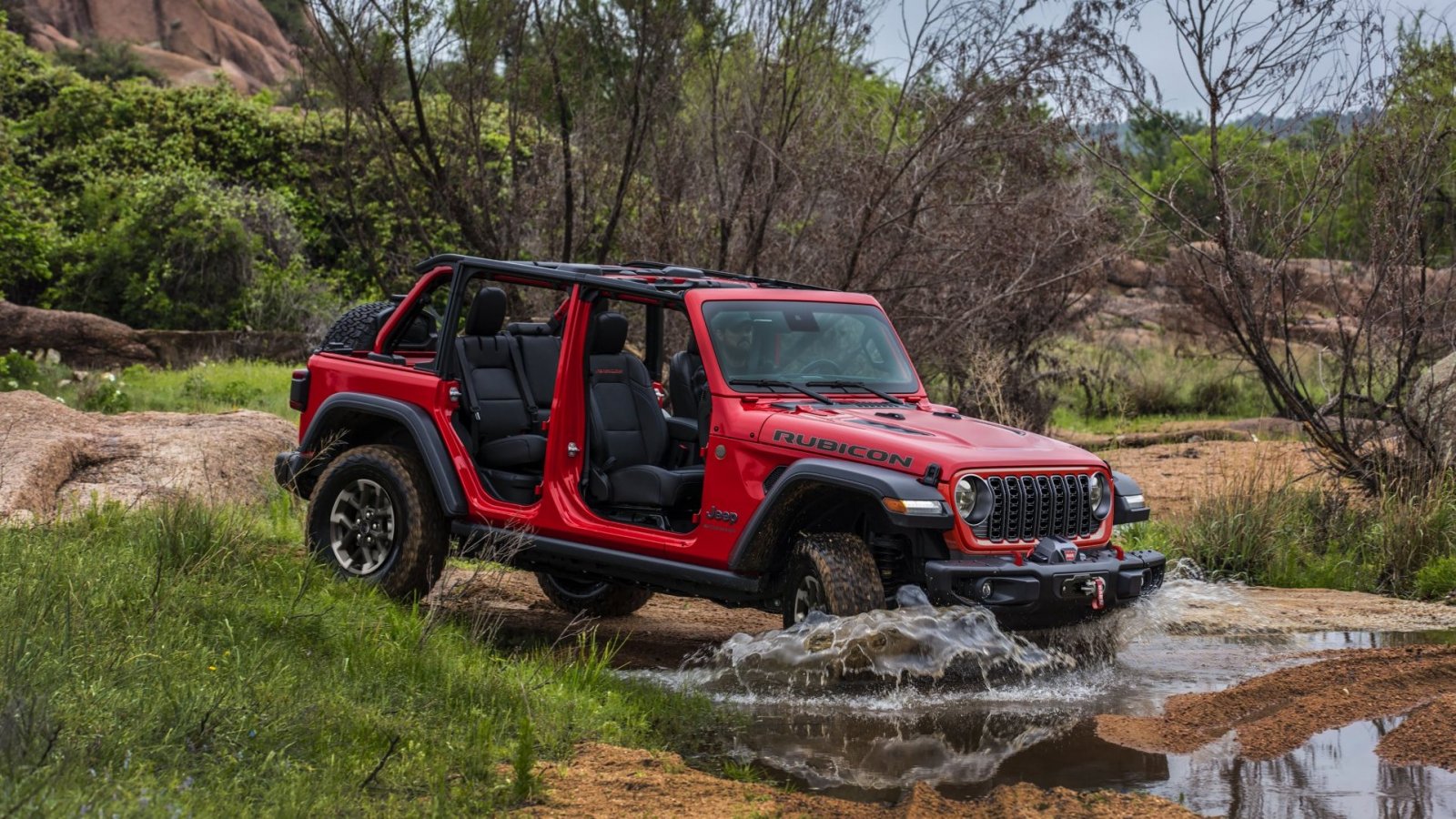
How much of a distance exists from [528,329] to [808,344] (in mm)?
1940

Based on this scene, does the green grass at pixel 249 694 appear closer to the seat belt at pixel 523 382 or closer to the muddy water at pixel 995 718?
the muddy water at pixel 995 718

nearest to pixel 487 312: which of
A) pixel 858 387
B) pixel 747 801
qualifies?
pixel 858 387

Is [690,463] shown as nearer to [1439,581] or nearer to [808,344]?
[808,344]

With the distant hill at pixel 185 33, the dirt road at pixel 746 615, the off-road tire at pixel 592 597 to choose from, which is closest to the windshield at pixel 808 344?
the dirt road at pixel 746 615

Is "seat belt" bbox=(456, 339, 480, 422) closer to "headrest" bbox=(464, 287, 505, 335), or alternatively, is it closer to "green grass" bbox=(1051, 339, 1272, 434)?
"headrest" bbox=(464, 287, 505, 335)

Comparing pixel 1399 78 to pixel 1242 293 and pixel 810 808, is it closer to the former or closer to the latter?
pixel 1242 293

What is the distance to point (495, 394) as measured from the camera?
839 centimetres

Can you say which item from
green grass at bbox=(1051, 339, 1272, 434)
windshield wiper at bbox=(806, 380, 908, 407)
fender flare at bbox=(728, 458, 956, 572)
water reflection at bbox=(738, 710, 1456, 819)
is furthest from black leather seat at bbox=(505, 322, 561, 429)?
green grass at bbox=(1051, 339, 1272, 434)

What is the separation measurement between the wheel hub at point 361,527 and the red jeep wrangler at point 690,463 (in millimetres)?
14

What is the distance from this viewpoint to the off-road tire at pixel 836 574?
6.47m

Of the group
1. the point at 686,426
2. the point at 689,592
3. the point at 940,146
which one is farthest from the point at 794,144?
the point at 689,592

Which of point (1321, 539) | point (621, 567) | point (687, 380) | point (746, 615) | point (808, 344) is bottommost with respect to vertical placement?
Result: point (746, 615)

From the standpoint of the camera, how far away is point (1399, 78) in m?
10.9

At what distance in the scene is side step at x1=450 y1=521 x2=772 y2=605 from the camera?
697 cm
